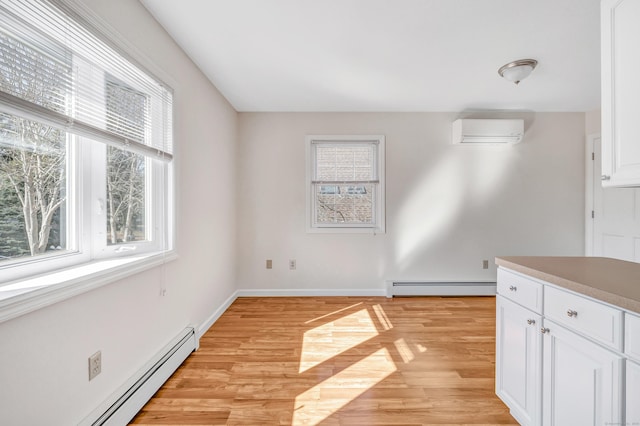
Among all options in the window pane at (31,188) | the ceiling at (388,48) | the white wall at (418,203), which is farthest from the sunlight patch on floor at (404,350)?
the ceiling at (388,48)

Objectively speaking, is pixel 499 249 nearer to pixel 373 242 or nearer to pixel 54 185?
pixel 373 242

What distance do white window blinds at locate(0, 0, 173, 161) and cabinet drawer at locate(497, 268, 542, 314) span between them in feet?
7.37

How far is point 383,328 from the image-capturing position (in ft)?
9.13

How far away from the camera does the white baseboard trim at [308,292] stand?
3.77 m

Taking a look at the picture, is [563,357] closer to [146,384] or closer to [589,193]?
[146,384]

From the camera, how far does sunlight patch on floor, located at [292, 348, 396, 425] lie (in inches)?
65.0

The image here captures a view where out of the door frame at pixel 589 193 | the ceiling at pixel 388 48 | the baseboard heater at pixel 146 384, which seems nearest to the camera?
the baseboard heater at pixel 146 384

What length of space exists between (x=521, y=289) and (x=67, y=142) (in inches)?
93.6

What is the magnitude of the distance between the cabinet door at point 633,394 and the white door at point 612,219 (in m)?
3.32

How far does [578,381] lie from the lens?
3.81 ft

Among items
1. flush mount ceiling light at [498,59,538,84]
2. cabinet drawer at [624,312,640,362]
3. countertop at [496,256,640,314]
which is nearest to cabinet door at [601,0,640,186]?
countertop at [496,256,640,314]

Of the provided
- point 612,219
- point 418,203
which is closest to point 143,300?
point 418,203

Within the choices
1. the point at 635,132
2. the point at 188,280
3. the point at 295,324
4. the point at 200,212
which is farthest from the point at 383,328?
the point at 635,132

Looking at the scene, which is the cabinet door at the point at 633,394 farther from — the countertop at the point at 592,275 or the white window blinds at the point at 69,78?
A: the white window blinds at the point at 69,78
